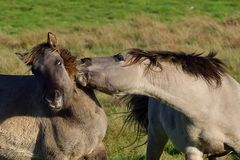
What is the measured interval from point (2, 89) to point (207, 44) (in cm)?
1020

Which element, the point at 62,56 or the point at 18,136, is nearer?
the point at 62,56

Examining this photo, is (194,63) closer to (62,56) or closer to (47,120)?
(62,56)

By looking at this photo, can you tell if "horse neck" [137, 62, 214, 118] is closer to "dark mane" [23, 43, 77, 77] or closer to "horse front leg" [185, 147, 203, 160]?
"horse front leg" [185, 147, 203, 160]

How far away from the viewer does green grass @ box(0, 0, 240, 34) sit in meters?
22.5

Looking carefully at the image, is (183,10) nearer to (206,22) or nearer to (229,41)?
(206,22)

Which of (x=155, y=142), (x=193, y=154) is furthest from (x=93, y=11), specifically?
(x=193, y=154)

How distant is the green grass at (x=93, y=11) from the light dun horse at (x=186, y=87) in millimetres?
15331

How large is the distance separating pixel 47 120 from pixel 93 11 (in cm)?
2024

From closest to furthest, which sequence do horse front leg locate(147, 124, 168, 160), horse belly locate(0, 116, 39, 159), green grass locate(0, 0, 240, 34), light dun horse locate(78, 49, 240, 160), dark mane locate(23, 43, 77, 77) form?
light dun horse locate(78, 49, 240, 160) < dark mane locate(23, 43, 77, 77) < horse belly locate(0, 116, 39, 159) < horse front leg locate(147, 124, 168, 160) < green grass locate(0, 0, 240, 34)

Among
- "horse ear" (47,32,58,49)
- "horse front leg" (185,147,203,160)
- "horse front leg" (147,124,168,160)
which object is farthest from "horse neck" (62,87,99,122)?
"horse front leg" (147,124,168,160)

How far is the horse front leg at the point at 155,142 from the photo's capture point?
6.52 metres

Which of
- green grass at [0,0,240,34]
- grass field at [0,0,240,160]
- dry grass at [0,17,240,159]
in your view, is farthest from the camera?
green grass at [0,0,240,34]

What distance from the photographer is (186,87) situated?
5160 mm

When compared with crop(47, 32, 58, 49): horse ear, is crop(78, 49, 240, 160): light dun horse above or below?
below
